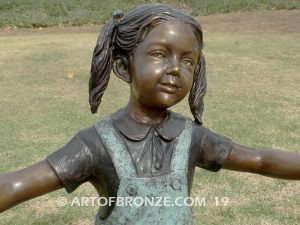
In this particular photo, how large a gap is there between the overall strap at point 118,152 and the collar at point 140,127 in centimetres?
3

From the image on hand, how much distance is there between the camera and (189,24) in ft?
5.18

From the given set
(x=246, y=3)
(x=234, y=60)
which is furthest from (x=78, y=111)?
(x=246, y=3)

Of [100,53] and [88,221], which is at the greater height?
[100,53]

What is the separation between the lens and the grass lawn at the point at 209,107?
→ 11.4 ft

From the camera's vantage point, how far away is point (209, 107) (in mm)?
5734

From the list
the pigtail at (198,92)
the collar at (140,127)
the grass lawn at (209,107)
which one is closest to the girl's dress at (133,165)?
the collar at (140,127)

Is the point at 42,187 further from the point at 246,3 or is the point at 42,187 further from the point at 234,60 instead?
the point at 246,3

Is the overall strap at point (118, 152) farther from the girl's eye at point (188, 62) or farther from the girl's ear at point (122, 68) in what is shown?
the girl's eye at point (188, 62)

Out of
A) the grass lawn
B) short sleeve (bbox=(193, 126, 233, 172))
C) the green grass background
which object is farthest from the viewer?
the green grass background

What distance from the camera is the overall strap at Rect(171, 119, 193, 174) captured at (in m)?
1.67

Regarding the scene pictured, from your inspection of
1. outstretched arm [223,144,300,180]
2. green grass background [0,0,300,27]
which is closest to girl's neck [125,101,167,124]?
outstretched arm [223,144,300,180]

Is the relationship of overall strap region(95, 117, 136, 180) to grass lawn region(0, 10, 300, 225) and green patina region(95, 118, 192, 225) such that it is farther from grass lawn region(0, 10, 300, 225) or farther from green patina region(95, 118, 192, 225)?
grass lawn region(0, 10, 300, 225)

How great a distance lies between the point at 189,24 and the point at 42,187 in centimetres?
70

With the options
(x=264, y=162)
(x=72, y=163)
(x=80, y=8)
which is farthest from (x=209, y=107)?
(x=80, y=8)
